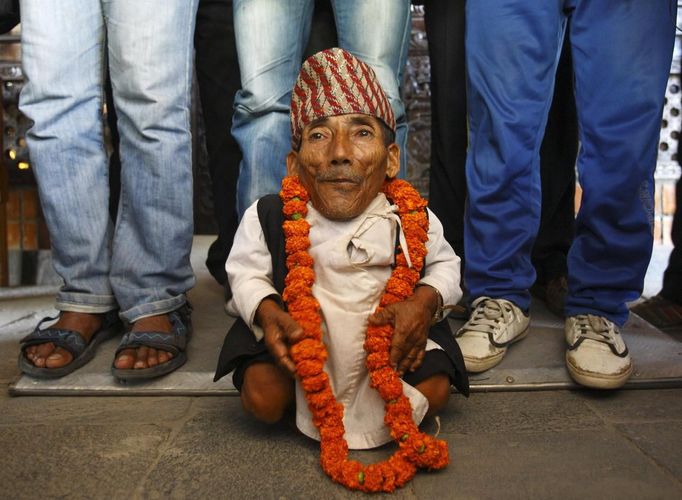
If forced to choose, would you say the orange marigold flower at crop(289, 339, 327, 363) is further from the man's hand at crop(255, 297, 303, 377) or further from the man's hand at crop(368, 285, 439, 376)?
the man's hand at crop(368, 285, 439, 376)

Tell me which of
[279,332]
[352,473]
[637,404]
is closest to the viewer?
[352,473]

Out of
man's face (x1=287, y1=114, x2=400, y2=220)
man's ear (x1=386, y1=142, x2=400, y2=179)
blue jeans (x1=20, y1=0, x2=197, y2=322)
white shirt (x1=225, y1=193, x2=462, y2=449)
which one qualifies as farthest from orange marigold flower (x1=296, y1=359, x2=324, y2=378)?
blue jeans (x1=20, y1=0, x2=197, y2=322)

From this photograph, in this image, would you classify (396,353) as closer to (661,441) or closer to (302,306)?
(302,306)

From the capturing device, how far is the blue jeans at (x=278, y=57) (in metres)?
1.84

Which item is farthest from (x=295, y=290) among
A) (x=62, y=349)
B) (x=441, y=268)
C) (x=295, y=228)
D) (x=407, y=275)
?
(x=62, y=349)

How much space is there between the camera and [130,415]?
1.59 m

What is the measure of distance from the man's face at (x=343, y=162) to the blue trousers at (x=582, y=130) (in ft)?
1.87

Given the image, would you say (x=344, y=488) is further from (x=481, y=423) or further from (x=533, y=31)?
(x=533, y=31)

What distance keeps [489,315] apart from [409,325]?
59 centimetres

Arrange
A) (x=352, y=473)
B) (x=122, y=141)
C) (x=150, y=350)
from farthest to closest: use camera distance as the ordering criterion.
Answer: (x=122, y=141), (x=150, y=350), (x=352, y=473)

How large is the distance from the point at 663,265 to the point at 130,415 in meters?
2.90

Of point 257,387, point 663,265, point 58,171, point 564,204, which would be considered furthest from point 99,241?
point 663,265

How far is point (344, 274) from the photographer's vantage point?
1426 mm

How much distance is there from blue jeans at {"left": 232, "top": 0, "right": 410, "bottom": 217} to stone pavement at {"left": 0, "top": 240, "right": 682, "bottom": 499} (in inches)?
27.1
